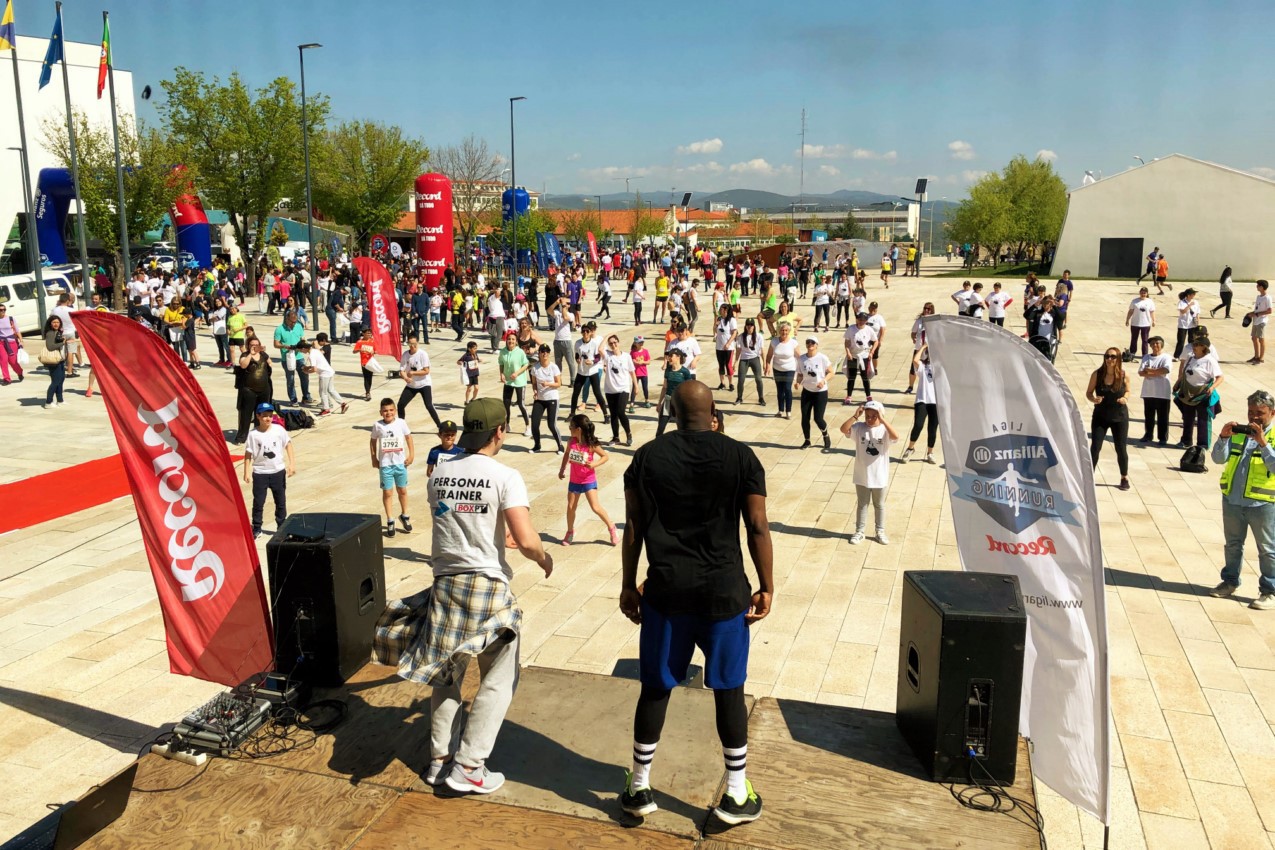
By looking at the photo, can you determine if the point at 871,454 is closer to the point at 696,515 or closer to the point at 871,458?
the point at 871,458

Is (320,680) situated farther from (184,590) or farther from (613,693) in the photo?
(613,693)

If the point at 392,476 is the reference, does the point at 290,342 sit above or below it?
above

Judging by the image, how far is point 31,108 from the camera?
45.2m

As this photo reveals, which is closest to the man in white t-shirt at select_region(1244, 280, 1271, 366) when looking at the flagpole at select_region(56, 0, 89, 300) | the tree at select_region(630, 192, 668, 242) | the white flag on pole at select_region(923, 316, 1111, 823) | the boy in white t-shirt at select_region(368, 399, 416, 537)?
the boy in white t-shirt at select_region(368, 399, 416, 537)

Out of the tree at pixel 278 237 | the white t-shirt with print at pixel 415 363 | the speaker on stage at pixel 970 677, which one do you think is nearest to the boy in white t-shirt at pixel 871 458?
the speaker on stage at pixel 970 677

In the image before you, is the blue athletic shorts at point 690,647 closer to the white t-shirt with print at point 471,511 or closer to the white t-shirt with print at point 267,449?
the white t-shirt with print at point 471,511

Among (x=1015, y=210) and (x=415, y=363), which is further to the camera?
(x=1015, y=210)

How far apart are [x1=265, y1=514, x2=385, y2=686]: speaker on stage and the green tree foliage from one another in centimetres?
6101

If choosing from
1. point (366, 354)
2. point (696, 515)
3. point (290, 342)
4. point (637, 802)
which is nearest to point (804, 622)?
point (637, 802)

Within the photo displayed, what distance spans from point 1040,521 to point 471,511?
9.33 feet

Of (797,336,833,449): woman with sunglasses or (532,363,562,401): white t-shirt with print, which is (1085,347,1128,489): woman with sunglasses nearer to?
(797,336,833,449): woman with sunglasses

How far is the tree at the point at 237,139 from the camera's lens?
119 ft

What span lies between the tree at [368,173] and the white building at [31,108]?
1219cm

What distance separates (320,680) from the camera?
5.39 meters
